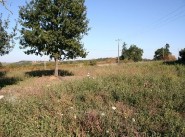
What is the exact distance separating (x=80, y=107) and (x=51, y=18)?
19361 mm

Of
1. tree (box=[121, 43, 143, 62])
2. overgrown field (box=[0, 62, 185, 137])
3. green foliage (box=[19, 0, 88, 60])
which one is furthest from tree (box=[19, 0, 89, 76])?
tree (box=[121, 43, 143, 62])

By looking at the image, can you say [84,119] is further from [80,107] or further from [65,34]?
[65,34]

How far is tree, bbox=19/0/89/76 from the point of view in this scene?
25.6 m

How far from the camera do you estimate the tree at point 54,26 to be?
2559 centimetres

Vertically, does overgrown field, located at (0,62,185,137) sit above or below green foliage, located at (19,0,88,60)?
below

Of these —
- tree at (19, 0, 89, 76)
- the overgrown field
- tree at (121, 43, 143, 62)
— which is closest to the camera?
the overgrown field

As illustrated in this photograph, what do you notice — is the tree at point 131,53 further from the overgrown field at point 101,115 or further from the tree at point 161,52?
the overgrown field at point 101,115

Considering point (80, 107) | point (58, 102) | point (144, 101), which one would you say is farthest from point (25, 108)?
point (144, 101)

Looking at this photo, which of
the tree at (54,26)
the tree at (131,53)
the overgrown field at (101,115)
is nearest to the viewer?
the overgrown field at (101,115)

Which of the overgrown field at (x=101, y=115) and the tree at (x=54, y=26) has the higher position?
the tree at (x=54, y=26)

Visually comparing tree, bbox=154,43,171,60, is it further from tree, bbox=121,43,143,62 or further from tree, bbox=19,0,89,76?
tree, bbox=19,0,89,76

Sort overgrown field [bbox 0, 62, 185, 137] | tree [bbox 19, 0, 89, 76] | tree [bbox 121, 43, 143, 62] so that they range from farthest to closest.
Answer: tree [bbox 121, 43, 143, 62]
tree [bbox 19, 0, 89, 76]
overgrown field [bbox 0, 62, 185, 137]

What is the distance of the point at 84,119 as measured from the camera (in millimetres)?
6527

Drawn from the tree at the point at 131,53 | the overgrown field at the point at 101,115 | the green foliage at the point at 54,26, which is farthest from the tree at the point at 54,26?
the tree at the point at 131,53
